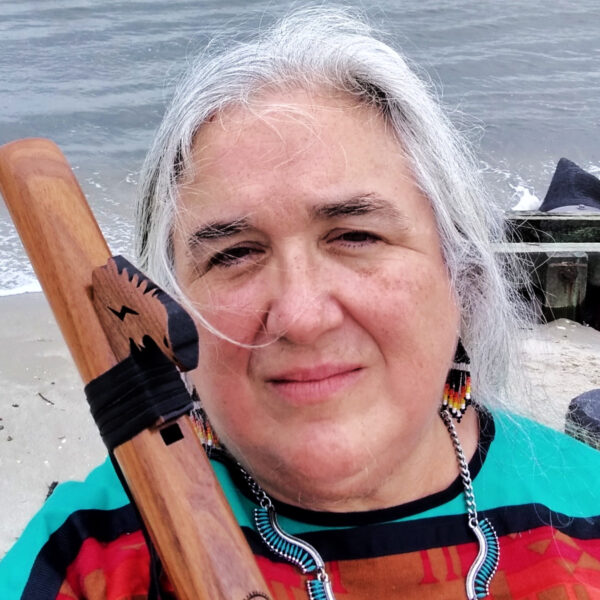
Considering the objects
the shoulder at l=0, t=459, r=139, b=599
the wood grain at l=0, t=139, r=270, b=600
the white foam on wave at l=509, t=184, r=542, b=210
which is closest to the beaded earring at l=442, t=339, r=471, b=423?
the shoulder at l=0, t=459, r=139, b=599

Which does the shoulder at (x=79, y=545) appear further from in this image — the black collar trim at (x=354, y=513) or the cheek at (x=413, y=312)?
the cheek at (x=413, y=312)

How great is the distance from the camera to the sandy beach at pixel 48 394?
3.05 metres

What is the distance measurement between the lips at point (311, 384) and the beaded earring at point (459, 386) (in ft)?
1.47

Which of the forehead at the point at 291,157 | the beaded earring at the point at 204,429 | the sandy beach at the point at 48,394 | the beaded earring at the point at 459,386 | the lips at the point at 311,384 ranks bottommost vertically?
the sandy beach at the point at 48,394

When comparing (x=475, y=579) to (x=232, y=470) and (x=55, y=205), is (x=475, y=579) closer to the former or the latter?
(x=232, y=470)

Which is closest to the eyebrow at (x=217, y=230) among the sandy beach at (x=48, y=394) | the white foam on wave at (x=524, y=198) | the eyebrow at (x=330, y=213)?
the eyebrow at (x=330, y=213)

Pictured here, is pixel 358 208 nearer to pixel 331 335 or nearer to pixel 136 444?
pixel 331 335

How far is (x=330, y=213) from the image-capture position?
1284mm

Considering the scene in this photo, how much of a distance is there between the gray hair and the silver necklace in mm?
379

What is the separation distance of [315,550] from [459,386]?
46 cm

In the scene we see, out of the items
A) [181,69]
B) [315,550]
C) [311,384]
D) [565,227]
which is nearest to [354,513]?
[315,550]

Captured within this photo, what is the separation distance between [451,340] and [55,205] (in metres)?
0.68

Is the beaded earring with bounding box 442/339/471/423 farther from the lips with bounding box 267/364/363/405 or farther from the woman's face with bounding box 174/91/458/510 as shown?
the lips with bounding box 267/364/363/405

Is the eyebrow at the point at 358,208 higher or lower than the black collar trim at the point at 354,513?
higher
